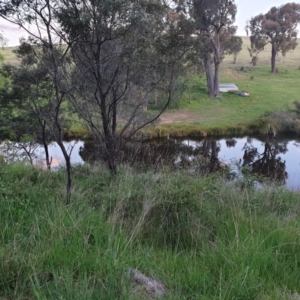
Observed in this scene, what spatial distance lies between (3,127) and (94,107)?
141 inches

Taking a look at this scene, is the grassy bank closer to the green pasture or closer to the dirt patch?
the green pasture

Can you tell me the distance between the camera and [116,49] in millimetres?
8594

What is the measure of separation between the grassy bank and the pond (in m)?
12.1

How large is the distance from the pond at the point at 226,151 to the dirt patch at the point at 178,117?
2.97 m

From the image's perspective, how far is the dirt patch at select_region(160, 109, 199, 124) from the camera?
2566cm

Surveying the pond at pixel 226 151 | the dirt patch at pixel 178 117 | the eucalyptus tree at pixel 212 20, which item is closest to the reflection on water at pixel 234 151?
the pond at pixel 226 151

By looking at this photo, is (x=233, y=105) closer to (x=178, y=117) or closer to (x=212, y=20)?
(x=178, y=117)

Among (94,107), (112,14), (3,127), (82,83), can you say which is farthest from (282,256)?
(3,127)

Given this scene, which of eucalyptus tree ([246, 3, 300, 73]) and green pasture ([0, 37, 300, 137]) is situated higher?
eucalyptus tree ([246, 3, 300, 73])

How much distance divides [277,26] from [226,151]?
94.7 ft

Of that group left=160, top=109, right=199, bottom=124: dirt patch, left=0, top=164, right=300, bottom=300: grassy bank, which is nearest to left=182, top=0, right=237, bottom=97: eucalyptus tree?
left=160, top=109, right=199, bottom=124: dirt patch

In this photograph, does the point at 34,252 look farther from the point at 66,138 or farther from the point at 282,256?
the point at 66,138

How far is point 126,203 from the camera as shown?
4.43 meters

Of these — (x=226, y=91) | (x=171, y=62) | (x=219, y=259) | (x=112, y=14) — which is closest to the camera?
(x=219, y=259)
